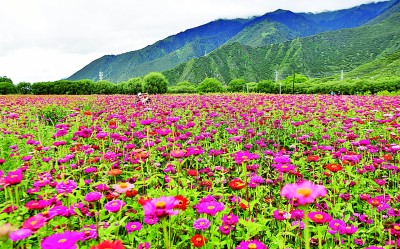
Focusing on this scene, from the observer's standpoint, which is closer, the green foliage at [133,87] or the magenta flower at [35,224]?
the magenta flower at [35,224]

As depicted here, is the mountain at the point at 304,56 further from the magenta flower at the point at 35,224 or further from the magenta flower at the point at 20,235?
the magenta flower at the point at 20,235

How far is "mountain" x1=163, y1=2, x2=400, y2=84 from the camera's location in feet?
392

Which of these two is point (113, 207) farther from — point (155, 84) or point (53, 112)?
point (155, 84)

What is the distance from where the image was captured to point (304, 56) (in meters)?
134

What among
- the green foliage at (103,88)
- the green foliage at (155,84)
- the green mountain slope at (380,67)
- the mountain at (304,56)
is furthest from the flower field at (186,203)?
the mountain at (304,56)

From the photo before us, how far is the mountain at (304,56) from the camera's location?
119m

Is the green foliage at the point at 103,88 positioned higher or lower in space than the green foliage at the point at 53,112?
higher

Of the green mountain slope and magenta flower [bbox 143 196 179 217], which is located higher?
the green mountain slope

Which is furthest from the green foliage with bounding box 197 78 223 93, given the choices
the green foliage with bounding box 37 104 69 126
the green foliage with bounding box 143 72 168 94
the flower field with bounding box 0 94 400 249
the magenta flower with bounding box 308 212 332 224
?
the magenta flower with bounding box 308 212 332 224

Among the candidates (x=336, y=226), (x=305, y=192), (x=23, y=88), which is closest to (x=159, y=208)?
(x=305, y=192)

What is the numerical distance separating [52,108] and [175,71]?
14179 cm

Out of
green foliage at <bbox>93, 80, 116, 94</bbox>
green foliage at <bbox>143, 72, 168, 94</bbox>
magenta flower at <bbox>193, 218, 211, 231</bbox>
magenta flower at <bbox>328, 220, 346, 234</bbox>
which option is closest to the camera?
magenta flower at <bbox>193, 218, 211, 231</bbox>

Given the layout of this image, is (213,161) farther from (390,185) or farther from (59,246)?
(59,246)

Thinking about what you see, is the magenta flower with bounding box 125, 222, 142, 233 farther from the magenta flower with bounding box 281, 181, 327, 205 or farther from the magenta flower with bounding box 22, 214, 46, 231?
the magenta flower with bounding box 281, 181, 327, 205
